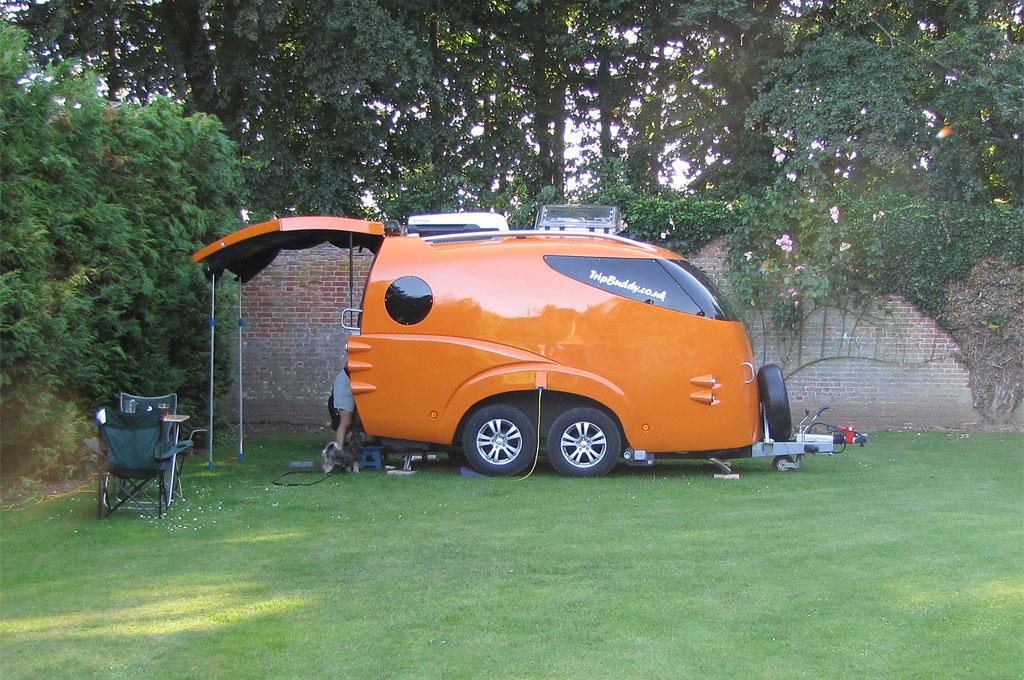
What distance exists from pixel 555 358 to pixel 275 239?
316 cm

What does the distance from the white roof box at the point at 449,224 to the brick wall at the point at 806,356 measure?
141 inches

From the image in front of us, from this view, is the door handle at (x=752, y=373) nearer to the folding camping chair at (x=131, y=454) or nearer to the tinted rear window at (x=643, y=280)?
the tinted rear window at (x=643, y=280)

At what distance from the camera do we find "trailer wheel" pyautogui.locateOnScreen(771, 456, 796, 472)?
942cm

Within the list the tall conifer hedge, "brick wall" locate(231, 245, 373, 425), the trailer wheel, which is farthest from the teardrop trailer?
"brick wall" locate(231, 245, 373, 425)

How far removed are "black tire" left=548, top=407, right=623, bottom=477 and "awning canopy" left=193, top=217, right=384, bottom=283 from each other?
2.68 metres

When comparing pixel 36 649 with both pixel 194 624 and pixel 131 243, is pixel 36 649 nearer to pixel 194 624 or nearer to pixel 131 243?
pixel 194 624

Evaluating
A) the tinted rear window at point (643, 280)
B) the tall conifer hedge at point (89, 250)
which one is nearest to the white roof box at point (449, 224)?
the tinted rear window at point (643, 280)

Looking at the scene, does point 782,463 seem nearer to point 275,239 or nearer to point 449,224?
point 449,224

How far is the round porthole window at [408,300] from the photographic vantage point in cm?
906

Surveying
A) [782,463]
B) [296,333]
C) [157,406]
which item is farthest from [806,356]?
[157,406]

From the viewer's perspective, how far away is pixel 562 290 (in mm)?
8953

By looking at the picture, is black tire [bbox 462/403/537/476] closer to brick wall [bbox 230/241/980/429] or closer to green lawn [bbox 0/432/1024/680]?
green lawn [bbox 0/432/1024/680]

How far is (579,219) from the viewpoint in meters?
10.5

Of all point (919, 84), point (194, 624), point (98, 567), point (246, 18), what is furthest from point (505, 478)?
point (919, 84)
